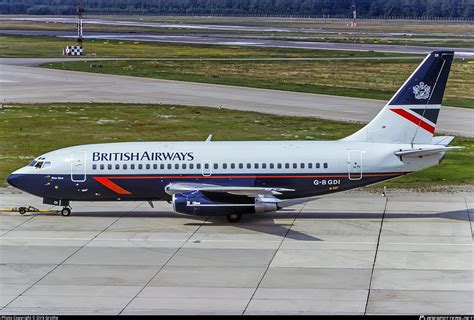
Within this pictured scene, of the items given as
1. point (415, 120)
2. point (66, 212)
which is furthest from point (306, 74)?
point (66, 212)

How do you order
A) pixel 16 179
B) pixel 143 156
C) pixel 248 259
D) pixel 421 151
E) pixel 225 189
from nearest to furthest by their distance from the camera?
pixel 248 259 < pixel 225 189 < pixel 421 151 < pixel 143 156 < pixel 16 179

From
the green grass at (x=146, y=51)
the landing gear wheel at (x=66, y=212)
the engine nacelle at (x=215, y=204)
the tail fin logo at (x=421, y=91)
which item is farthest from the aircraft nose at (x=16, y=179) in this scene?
the green grass at (x=146, y=51)

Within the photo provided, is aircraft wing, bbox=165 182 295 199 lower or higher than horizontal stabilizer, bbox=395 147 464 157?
lower

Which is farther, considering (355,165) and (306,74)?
(306,74)

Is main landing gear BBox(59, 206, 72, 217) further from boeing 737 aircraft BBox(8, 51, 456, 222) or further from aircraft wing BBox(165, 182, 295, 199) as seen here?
aircraft wing BBox(165, 182, 295, 199)

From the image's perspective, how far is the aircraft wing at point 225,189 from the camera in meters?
41.1

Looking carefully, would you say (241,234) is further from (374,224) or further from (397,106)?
(397,106)

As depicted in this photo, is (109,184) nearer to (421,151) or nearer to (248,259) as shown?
(248,259)

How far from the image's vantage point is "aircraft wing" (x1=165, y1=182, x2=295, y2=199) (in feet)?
135

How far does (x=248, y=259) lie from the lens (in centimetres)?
3644

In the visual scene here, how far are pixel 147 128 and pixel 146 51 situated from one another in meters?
74.9

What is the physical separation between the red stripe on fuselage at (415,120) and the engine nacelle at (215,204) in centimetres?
761

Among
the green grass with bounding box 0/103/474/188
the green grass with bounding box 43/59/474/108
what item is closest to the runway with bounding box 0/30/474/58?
the green grass with bounding box 43/59/474/108

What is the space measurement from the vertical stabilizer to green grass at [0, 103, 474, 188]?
10211mm
